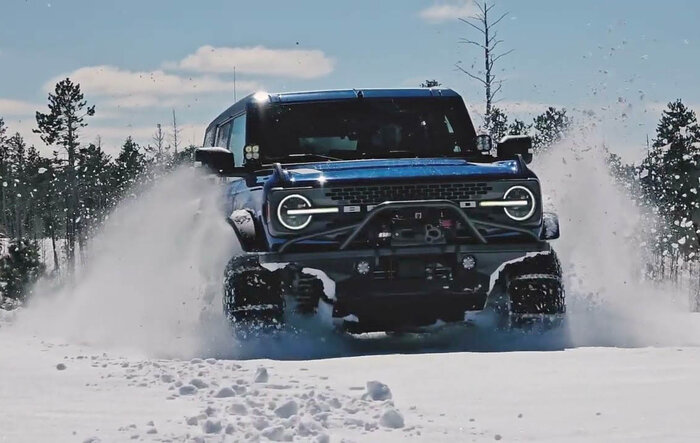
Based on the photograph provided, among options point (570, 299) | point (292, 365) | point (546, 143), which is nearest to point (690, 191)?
point (546, 143)

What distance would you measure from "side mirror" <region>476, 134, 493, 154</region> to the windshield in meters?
0.07

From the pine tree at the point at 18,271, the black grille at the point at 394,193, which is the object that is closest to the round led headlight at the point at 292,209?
the black grille at the point at 394,193

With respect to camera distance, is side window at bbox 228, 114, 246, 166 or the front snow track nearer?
the front snow track

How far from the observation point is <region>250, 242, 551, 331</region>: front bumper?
6129 millimetres

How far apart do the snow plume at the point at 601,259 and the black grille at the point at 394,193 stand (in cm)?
135

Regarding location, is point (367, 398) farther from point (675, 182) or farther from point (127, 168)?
point (127, 168)

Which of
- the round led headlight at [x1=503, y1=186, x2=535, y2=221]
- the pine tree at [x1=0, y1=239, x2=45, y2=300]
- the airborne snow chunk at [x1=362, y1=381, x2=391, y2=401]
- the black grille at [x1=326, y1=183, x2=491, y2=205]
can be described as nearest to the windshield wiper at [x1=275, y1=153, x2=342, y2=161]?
the black grille at [x1=326, y1=183, x2=491, y2=205]

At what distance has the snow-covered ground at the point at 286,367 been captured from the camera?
3.72 m

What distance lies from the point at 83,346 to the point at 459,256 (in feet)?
9.33

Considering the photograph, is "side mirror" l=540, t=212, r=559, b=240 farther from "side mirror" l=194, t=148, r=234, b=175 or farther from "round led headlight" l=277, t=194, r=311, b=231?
"side mirror" l=194, t=148, r=234, b=175

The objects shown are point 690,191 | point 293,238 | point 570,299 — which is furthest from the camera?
point 690,191

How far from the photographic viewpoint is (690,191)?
1839 inches

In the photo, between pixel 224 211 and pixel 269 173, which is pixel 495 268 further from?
pixel 224 211

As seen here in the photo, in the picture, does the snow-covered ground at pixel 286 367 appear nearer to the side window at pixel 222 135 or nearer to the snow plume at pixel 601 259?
the snow plume at pixel 601 259
